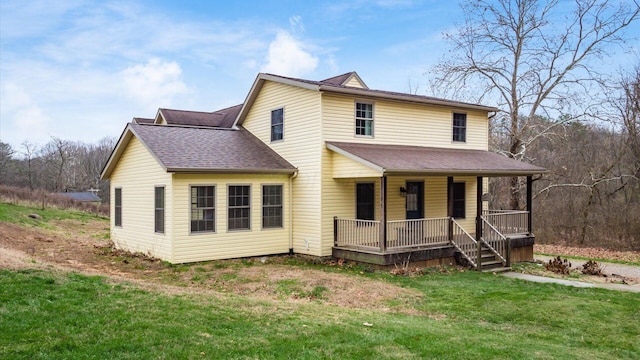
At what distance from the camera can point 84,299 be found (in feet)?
25.9

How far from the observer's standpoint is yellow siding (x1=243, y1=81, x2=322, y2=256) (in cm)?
1525

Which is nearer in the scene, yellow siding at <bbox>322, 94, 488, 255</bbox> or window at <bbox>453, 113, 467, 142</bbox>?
yellow siding at <bbox>322, 94, 488, 255</bbox>

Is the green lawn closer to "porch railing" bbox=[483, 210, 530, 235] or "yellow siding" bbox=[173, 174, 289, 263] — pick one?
"yellow siding" bbox=[173, 174, 289, 263]

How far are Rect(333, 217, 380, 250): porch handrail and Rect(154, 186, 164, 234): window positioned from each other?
5190 mm

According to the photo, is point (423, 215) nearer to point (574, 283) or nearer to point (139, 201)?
point (574, 283)

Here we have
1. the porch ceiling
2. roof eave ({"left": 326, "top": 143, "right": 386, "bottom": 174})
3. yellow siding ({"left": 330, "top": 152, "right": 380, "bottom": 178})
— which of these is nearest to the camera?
roof eave ({"left": 326, "top": 143, "right": 386, "bottom": 174})

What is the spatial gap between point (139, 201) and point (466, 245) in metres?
10.5

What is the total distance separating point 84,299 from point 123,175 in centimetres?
1000

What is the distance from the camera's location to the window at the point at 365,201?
53.0ft

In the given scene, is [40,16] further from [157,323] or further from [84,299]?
[157,323]

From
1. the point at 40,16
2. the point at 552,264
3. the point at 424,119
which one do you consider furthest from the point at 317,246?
the point at 40,16

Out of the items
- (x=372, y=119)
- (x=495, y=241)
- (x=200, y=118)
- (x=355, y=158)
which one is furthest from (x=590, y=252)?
(x=200, y=118)

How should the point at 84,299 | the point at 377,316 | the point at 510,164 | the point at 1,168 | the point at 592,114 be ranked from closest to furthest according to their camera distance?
the point at 84,299, the point at 377,316, the point at 510,164, the point at 592,114, the point at 1,168

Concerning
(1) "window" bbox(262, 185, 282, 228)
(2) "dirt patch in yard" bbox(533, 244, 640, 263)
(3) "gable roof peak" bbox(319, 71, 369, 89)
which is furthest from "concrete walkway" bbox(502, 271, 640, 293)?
(3) "gable roof peak" bbox(319, 71, 369, 89)
